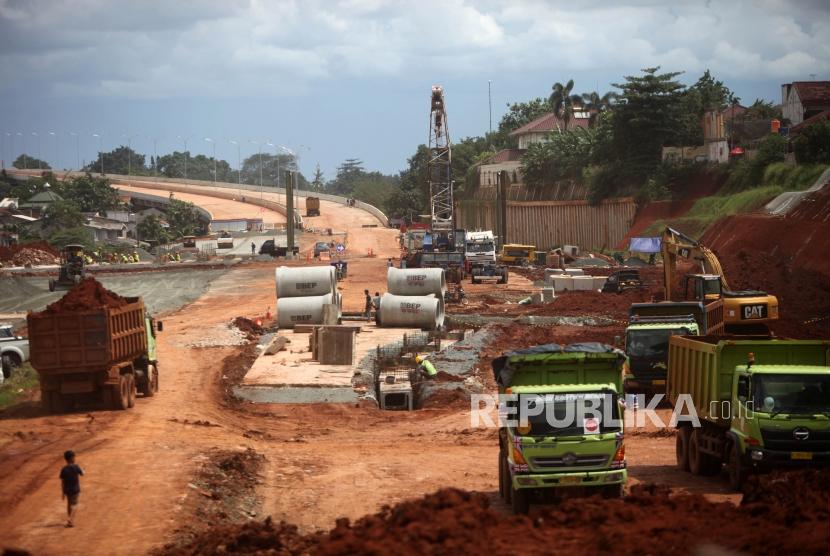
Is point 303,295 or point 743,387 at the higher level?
point 743,387

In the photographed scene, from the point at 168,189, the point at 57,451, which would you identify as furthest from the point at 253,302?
the point at 168,189

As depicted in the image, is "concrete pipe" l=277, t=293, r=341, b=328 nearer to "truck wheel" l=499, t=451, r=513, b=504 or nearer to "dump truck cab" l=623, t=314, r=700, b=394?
"dump truck cab" l=623, t=314, r=700, b=394

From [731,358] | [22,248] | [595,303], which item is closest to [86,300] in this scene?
[731,358]

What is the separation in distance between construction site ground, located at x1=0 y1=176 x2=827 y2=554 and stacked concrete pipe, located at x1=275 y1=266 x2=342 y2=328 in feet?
14.1

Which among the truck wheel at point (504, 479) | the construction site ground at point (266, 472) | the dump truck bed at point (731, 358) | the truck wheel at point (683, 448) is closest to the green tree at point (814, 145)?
the construction site ground at point (266, 472)

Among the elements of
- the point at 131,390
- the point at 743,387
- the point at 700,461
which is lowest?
the point at 131,390

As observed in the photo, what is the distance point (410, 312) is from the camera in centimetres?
3959

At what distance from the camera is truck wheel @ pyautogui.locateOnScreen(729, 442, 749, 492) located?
610 inches

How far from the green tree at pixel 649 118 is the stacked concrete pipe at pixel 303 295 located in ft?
170

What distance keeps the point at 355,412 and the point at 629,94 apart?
66.8 metres

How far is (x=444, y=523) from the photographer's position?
11.8m

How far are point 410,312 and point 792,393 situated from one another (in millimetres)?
25163

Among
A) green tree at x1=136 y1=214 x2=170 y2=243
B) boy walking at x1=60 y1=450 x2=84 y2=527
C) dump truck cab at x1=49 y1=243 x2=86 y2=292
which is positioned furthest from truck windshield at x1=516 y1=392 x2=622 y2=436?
green tree at x1=136 y1=214 x2=170 y2=243

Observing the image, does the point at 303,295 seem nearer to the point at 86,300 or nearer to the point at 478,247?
the point at 86,300
